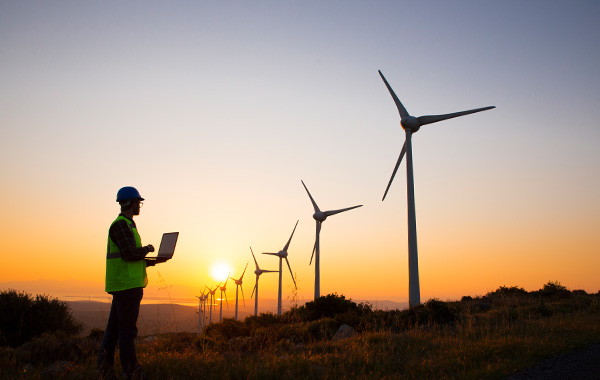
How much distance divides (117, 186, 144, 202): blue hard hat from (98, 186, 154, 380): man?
0.36 m

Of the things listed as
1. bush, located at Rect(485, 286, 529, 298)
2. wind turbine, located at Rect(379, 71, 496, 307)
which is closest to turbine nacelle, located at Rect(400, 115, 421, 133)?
wind turbine, located at Rect(379, 71, 496, 307)

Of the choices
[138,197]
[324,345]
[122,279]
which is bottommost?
[324,345]

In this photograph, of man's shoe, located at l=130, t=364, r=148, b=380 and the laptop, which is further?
the laptop

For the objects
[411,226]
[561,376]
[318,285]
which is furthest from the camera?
[318,285]

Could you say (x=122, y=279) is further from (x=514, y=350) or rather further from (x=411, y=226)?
(x=411, y=226)

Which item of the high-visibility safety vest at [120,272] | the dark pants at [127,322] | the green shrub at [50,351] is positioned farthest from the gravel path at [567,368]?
the green shrub at [50,351]

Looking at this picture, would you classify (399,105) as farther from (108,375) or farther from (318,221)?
(108,375)

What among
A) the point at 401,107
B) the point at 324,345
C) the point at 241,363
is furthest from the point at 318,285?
the point at 241,363

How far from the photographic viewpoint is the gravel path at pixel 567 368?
7229 mm

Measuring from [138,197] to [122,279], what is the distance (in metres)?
1.34

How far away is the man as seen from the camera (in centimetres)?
670

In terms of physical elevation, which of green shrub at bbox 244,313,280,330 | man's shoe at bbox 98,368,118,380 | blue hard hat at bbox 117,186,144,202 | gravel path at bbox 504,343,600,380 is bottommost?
green shrub at bbox 244,313,280,330

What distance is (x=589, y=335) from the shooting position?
10609 mm

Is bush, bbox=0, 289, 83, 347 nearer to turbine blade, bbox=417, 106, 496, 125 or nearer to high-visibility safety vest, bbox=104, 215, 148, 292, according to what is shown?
high-visibility safety vest, bbox=104, 215, 148, 292
